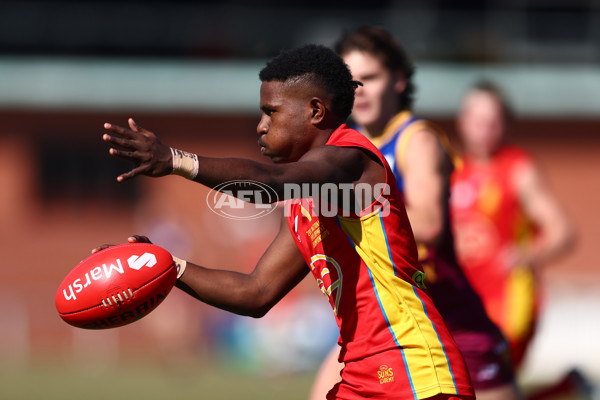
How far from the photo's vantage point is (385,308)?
3.53 metres

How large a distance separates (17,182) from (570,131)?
12.0 metres

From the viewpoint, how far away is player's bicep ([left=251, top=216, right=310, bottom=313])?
4035mm

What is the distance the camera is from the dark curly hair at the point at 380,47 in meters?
5.25

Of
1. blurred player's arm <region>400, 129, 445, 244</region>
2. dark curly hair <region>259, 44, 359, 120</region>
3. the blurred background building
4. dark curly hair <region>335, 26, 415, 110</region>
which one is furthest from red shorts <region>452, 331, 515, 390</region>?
the blurred background building

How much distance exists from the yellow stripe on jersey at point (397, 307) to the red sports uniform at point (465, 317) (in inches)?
47.5

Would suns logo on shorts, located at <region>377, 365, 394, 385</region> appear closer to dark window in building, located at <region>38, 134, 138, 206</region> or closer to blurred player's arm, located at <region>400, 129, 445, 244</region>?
blurred player's arm, located at <region>400, 129, 445, 244</region>

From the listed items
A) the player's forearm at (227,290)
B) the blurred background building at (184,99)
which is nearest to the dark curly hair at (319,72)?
the player's forearm at (227,290)

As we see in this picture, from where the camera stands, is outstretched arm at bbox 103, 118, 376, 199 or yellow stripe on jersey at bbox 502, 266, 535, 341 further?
yellow stripe on jersey at bbox 502, 266, 535, 341

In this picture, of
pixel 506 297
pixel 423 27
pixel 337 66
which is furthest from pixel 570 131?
pixel 337 66

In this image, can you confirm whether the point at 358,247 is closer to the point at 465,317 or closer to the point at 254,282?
the point at 254,282

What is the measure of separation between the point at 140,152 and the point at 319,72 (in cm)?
91

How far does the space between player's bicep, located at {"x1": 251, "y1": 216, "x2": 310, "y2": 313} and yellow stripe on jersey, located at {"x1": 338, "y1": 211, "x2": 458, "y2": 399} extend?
21.8 inches

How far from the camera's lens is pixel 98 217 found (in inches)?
819

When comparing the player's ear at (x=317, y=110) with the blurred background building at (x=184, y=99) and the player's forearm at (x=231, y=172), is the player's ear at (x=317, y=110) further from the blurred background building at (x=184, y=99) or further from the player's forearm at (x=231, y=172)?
the blurred background building at (x=184, y=99)
